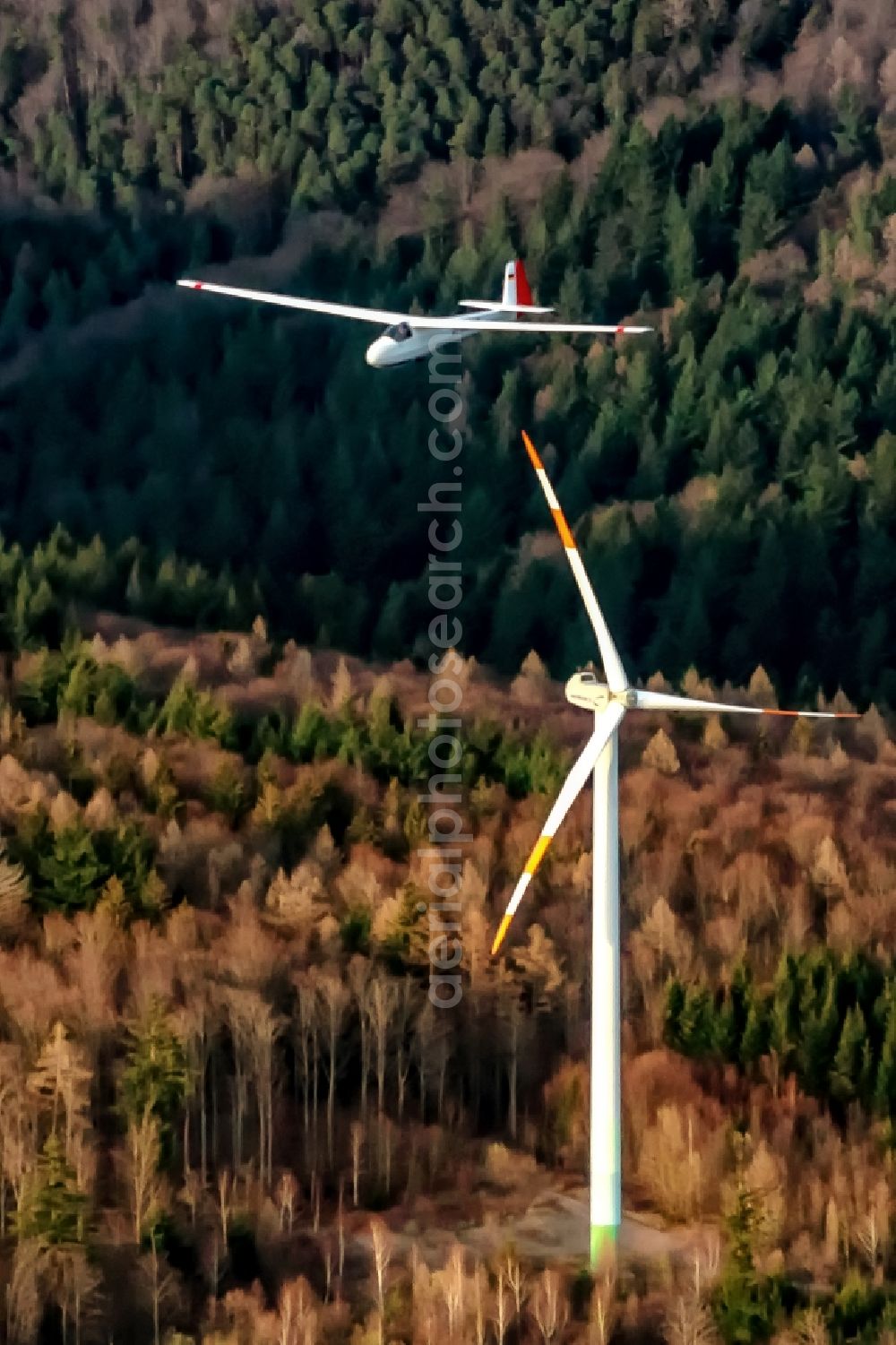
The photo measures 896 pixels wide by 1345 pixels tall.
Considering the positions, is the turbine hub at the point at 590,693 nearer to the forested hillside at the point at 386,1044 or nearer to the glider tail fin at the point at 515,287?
the forested hillside at the point at 386,1044

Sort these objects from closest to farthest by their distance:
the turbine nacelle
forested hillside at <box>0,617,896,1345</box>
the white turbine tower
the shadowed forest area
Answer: the turbine nacelle < the white turbine tower < forested hillside at <box>0,617,896,1345</box> < the shadowed forest area

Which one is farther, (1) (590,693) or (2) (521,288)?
(2) (521,288)

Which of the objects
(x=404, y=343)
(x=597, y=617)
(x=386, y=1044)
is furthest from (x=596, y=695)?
(x=404, y=343)

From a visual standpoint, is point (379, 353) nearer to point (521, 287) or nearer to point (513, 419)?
point (521, 287)

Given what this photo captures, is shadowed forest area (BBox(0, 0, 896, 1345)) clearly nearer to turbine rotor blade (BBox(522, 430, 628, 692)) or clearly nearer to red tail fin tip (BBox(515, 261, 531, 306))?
turbine rotor blade (BBox(522, 430, 628, 692))

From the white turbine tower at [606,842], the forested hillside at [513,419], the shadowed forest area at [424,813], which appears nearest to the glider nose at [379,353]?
the shadowed forest area at [424,813]

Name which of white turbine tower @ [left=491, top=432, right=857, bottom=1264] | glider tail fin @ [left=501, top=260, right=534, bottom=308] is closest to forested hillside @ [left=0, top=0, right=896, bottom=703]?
glider tail fin @ [left=501, top=260, right=534, bottom=308]

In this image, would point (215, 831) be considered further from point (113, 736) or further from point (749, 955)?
point (749, 955)

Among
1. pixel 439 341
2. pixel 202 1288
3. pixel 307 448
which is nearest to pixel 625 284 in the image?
pixel 307 448
